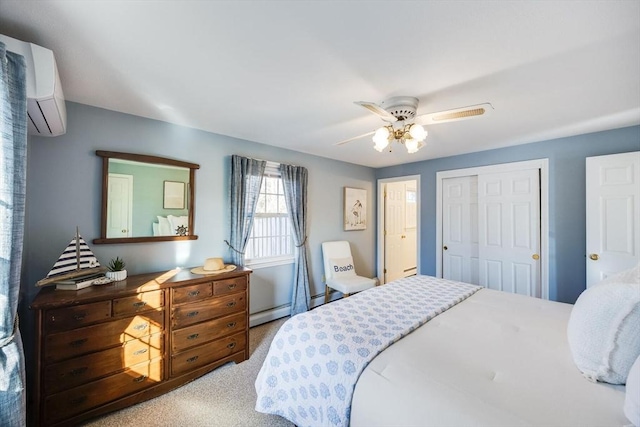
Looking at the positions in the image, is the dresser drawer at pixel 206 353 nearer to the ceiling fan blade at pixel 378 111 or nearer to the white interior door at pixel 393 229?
the ceiling fan blade at pixel 378 111

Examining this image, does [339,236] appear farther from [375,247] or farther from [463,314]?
[463,314]

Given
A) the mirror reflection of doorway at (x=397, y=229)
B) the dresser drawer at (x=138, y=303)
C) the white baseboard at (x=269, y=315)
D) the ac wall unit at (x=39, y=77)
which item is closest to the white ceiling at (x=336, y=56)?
the ac wall unit at (x=39, y=77)

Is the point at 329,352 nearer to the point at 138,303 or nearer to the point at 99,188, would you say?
the point at 138,303

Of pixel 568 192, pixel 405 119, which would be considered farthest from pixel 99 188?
pixel 568 192

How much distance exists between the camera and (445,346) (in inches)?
54.4

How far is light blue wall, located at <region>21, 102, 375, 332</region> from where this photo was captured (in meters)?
1.94

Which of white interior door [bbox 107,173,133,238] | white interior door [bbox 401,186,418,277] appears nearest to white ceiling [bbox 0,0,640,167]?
white interior door [bbox 107,173,133,238]

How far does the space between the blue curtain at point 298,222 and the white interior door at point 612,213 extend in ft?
10.4

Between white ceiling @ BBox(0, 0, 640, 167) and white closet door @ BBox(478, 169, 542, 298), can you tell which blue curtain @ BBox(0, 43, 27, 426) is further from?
white closet door @ BBox(478, 169, 542, 298)

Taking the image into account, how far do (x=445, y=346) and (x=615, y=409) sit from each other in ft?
1.98

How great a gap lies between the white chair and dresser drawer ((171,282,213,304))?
1.83m

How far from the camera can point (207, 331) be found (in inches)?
86.6

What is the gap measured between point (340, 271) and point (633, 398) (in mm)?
3078

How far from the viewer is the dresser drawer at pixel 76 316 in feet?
5.15
